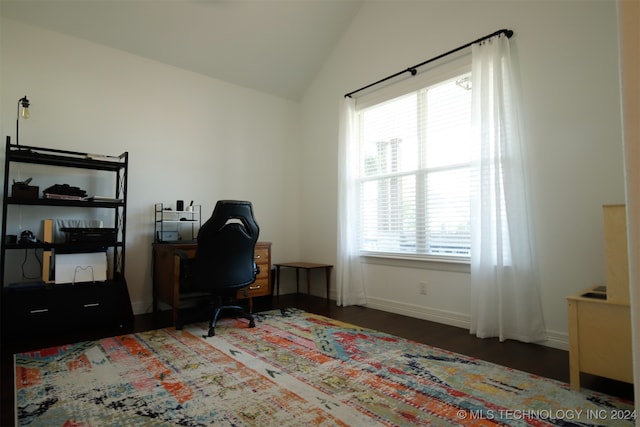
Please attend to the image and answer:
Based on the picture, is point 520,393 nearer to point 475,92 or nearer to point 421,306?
point 421,306

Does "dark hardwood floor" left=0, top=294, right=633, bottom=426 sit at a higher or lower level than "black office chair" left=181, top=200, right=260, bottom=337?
lower

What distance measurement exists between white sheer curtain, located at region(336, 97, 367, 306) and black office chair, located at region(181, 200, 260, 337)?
1.33 m

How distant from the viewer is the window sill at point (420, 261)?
128 inches

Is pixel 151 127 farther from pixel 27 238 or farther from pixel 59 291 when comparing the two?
pixel 59 291

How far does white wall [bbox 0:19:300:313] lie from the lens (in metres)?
3.27

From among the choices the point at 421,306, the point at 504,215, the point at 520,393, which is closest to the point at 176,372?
the point at 520,393

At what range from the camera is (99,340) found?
277cm

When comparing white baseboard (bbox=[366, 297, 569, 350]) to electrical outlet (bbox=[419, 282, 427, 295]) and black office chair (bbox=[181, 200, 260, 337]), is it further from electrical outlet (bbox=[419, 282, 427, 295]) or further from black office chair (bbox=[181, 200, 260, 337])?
black office chair (bbox=[181, 200, 260, 337])

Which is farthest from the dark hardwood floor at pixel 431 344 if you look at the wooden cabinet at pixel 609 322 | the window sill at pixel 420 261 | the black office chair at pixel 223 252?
the black office chair at pixel 223 252

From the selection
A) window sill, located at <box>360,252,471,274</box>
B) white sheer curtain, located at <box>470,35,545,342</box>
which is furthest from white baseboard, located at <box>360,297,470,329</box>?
window sill, located at <box>360,252,471,274</box>

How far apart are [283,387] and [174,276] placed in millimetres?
1757

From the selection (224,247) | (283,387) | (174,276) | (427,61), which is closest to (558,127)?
(427,61)

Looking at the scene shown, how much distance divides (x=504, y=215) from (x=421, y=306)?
4.09ft

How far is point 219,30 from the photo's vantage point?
3.91 meters
